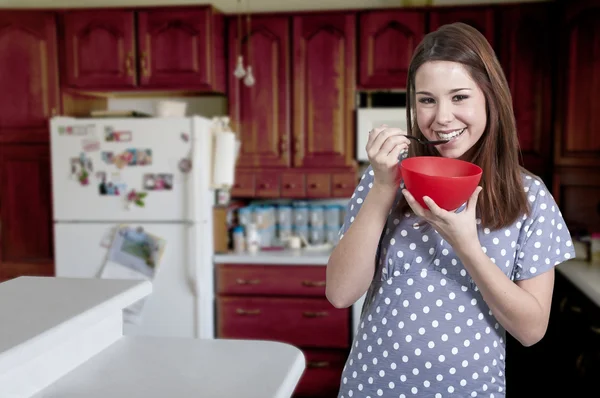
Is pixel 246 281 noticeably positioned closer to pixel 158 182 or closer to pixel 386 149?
pixel 158 182

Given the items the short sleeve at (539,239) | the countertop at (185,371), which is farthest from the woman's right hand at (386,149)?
the countertop at (185,371)

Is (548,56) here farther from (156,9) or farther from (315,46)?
(156,9)

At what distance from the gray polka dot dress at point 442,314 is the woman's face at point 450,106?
0.16m

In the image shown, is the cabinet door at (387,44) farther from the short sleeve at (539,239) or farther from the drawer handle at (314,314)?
the short sleeve at (539,239)

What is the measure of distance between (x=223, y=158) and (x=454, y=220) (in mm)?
2104

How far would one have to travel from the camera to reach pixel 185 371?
3.24 ft

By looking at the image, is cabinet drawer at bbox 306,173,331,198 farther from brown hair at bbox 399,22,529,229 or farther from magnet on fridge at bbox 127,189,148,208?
brown hair at bbox 399,22,529,229

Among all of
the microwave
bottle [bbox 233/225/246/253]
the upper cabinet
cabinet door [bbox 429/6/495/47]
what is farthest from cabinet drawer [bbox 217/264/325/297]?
cabinet door [bbox 429/6/495/47]

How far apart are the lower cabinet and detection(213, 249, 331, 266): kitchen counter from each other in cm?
2

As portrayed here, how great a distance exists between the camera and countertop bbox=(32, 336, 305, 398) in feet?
2.98

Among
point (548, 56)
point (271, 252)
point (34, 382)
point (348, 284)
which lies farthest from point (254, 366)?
point (548, 56)

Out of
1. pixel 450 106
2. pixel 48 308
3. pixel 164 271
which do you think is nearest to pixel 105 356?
pixel 48 308

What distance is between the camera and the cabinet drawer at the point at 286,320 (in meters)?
2.89

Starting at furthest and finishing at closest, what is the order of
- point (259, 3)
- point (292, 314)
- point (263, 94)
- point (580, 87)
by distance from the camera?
1. point (259, 3)
2. point (263, 94)
3. point (292, 314)
4. point (580, 87)
